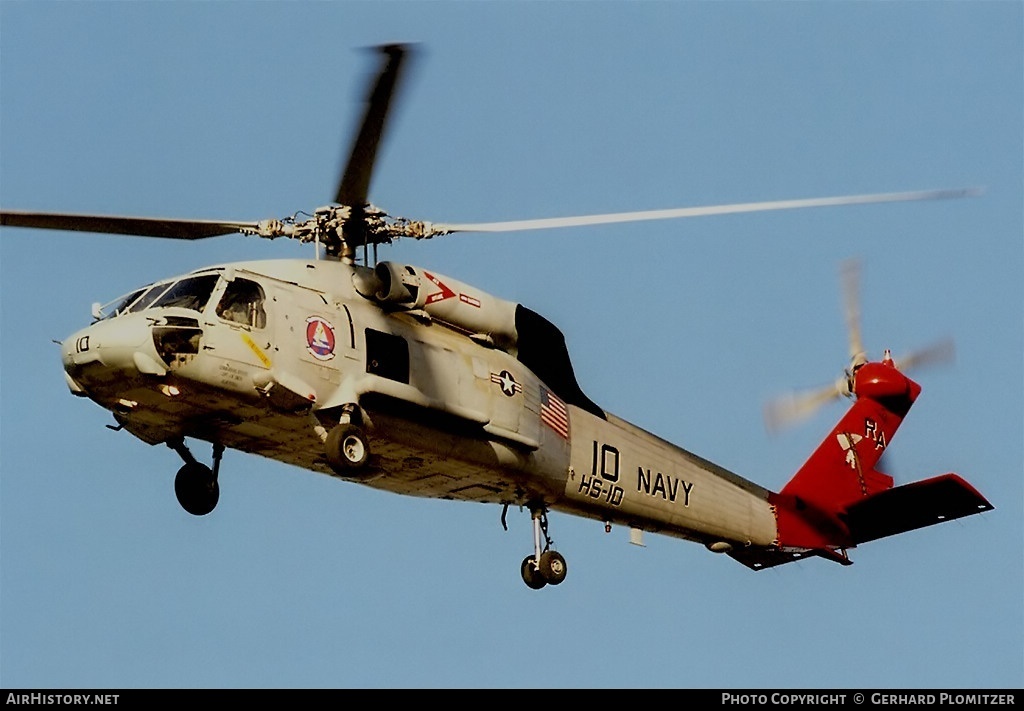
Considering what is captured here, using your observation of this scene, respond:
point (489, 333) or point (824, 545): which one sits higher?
point (489, 333)

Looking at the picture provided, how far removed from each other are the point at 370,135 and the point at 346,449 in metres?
3.84

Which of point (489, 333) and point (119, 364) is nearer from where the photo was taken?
point (119, 364)

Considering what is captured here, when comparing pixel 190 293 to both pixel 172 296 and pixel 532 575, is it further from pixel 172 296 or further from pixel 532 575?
pixel 532 575

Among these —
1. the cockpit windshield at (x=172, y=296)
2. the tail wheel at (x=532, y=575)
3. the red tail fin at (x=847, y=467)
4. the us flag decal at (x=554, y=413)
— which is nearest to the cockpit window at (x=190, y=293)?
the cockpit windshield at (x=172, y=296)

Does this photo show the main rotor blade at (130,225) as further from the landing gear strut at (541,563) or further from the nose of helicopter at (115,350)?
the landing gear strut at (541,563)

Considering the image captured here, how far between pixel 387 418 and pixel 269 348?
5.96ft

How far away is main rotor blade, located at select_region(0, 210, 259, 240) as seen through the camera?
767 inches

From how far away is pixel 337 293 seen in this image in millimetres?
20109

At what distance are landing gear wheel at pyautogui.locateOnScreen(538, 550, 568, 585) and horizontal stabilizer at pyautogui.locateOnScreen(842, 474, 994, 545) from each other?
504 cm

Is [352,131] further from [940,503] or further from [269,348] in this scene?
[940,503]

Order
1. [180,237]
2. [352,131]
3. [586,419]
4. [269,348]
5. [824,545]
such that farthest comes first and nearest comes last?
[824,545]
[586,419]
[180,237]
[269,348]
[352,131]

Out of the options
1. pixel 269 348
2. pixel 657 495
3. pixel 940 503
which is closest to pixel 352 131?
pixel 269 348

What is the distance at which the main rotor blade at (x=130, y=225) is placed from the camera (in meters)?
19.5
